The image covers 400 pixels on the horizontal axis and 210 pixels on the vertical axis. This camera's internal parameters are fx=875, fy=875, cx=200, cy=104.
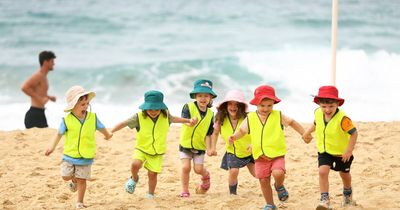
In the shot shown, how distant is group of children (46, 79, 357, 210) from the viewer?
7715 millimetres

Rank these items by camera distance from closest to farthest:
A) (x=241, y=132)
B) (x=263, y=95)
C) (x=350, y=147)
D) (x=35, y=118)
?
(x=350, y=147), (x=263, y=95), (x=241, y=132), (x=35, y=118)

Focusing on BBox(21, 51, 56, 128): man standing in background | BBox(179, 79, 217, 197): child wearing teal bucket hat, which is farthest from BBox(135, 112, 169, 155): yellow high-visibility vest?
BBox(21, 51, 56, 128): man standing in background

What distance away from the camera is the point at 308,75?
23.6 metres

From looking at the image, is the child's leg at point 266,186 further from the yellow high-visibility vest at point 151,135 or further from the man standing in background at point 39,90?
the man standing in background at point 39,90

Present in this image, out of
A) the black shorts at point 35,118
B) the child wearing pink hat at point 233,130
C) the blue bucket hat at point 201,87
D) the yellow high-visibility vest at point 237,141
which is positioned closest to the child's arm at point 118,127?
the blue bucket hat at point 201,87

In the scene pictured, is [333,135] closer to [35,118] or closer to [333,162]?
[333,162]

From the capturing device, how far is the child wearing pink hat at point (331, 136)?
7.62 m

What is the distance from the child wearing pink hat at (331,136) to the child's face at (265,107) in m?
0.41

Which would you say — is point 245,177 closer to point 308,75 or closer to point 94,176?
point 94,176

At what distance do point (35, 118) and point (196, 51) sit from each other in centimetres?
1273

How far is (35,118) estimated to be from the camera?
1367cm

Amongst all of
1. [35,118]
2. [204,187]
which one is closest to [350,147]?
[204,187]

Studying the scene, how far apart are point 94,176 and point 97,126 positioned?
237cm

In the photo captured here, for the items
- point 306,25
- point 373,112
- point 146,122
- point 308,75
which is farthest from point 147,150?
point 306,25
